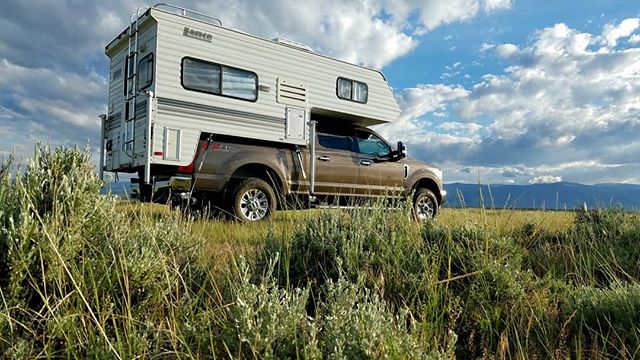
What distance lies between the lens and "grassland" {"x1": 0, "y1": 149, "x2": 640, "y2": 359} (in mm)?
1665

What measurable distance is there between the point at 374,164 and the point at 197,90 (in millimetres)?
3862

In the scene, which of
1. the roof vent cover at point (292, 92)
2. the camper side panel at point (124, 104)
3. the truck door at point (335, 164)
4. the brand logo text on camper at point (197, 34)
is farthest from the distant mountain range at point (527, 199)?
the camper side panel at point (124, 104)

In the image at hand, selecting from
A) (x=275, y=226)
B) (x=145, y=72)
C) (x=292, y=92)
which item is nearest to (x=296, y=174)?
(x=292, y=92)

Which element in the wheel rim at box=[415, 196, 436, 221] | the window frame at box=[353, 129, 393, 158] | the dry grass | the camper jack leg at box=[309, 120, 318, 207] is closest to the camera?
the dry grass

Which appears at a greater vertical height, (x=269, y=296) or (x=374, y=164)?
(x=374, y=164)

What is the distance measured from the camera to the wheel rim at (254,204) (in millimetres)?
7270

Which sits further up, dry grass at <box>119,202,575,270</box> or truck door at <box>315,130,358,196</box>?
truck door at <box>315,130,358,196</box>

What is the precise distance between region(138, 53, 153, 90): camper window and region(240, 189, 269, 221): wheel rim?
2.39m

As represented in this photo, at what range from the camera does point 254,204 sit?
7.36 metres

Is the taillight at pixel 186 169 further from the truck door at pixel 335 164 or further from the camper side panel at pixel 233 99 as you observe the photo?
the truck door at pixel 335 164

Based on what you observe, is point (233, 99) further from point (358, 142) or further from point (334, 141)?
point (358, 142)

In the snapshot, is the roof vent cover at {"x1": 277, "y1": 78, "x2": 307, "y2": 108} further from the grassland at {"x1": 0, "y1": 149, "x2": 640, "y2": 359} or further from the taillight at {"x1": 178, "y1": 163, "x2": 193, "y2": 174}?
the grassland at {"x1": 0, "y1": 149, "x2": 640, "y2": 359}

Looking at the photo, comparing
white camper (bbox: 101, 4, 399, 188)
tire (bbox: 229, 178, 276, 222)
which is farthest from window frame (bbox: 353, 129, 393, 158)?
tire (bbox: 229, 178, 276, 222)

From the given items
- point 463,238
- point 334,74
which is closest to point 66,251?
point 463,238
